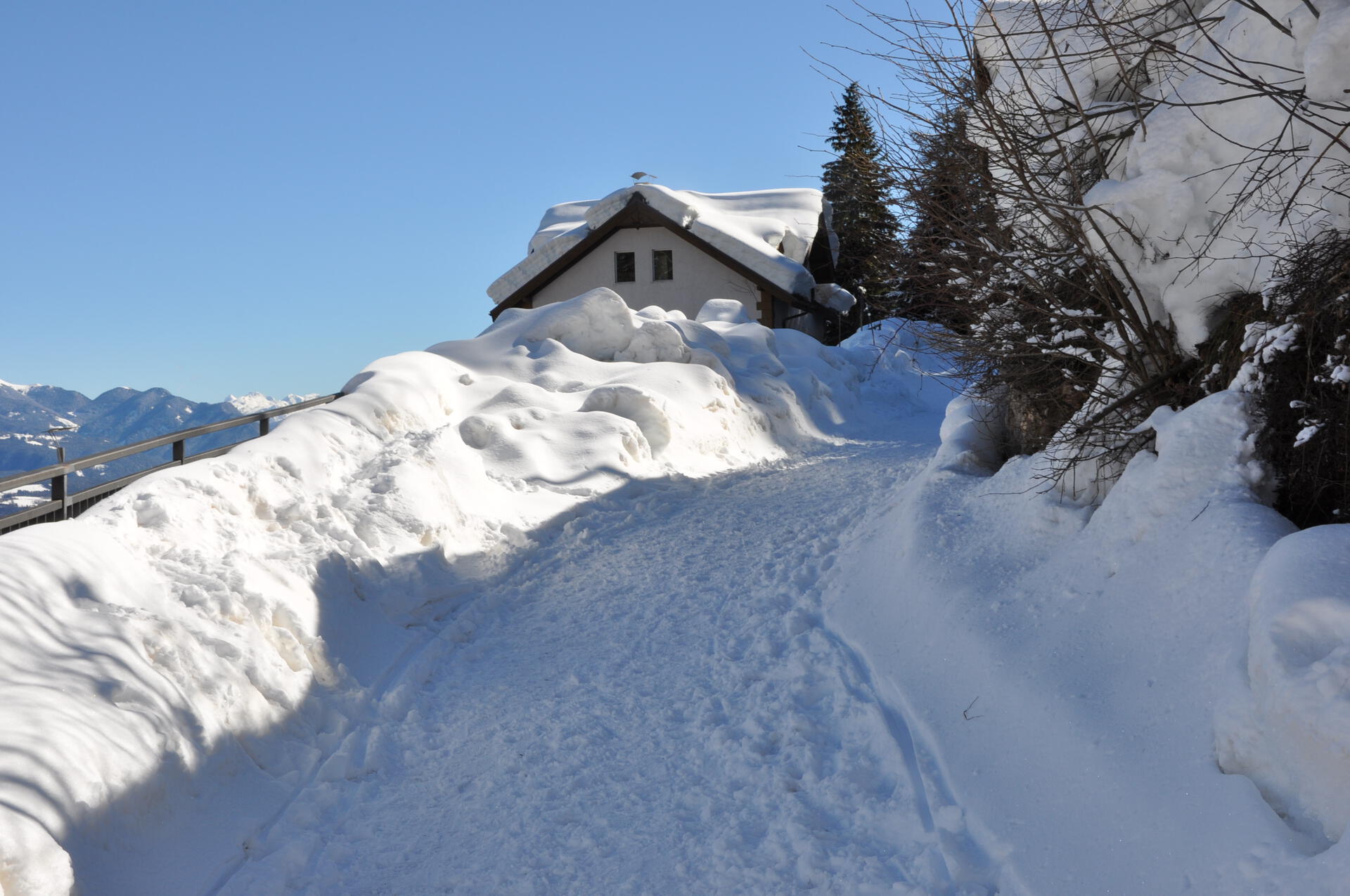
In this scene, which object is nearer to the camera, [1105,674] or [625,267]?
[1105,674]

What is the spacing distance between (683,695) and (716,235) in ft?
78.1

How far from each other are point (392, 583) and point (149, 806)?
121 inches

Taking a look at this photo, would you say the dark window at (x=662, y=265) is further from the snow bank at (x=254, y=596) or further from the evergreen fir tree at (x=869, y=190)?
the evergreen fir tree at (x=869, y=190)

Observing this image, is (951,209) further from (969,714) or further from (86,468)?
(86,468)

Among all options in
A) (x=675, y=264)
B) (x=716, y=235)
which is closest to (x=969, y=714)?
(x=716, y=235)

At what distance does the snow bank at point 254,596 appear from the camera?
149 inches

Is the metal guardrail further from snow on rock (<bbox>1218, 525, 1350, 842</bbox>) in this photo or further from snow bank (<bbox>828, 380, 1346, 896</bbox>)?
snow on rock (<bbox>1218, 525, 1350, 842</bbox>)

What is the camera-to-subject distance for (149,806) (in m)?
3.93

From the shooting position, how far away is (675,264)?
29.3m

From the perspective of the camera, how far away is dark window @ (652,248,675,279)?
29.3m

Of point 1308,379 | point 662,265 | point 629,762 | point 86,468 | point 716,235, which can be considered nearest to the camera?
point 1308,379

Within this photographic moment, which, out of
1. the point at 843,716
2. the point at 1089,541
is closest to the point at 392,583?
the point at 843,716

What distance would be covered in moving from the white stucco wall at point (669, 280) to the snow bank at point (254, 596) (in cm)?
1723

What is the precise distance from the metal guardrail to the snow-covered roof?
21003mm
